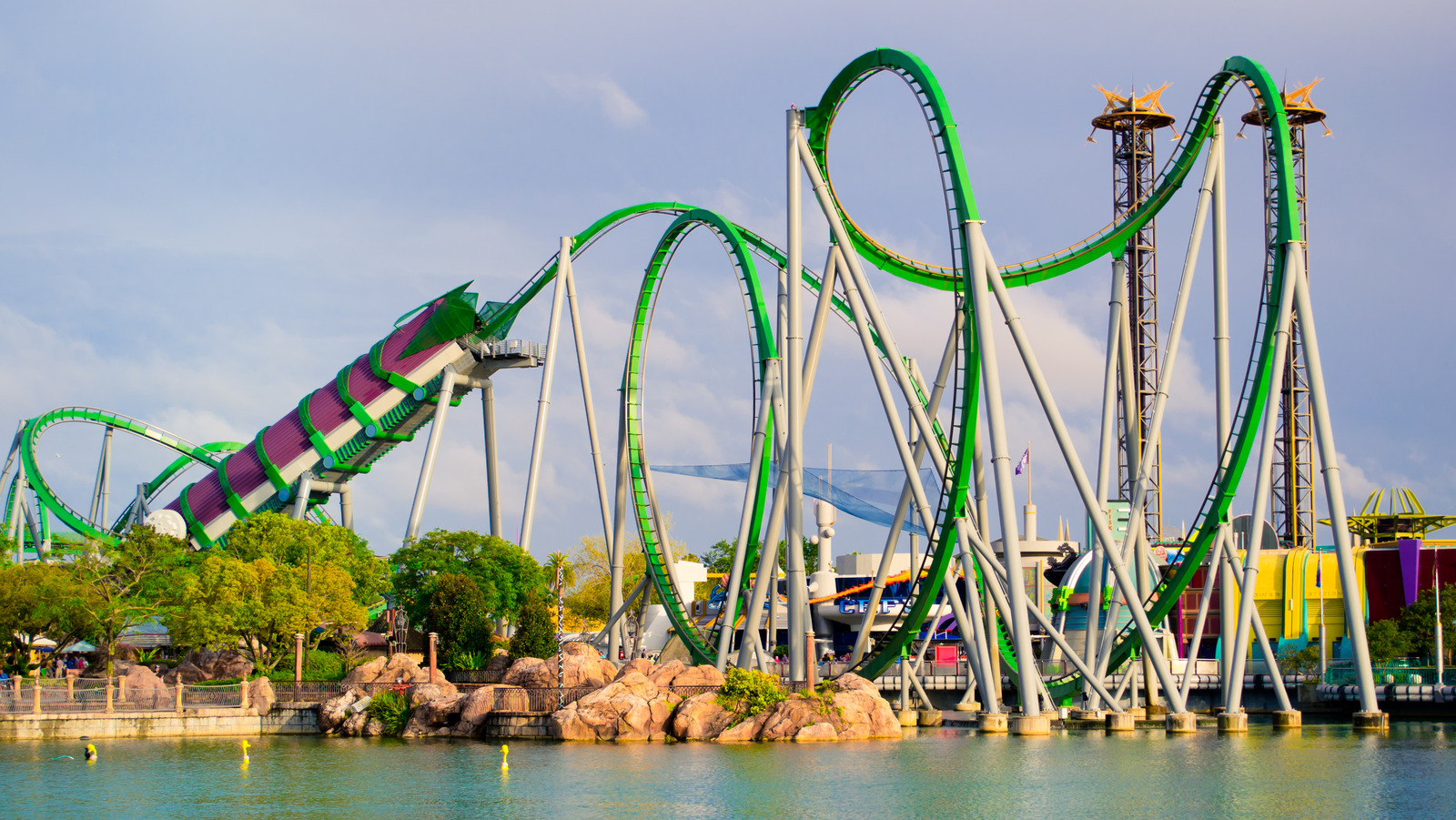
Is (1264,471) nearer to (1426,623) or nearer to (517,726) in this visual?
(517,726)

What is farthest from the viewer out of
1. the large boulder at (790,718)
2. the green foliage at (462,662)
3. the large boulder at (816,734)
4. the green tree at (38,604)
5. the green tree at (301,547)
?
the green tree at (301,547)

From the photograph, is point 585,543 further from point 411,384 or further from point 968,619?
point 968,619

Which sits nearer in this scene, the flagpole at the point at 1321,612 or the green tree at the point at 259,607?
the green tree at the point at 259,607

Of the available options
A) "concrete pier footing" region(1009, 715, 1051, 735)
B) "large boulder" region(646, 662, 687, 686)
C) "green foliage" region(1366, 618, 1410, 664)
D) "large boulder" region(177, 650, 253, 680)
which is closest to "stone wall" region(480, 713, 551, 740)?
"large boulder" region(646, 662, 687, 686)

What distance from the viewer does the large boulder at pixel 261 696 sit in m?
37.6

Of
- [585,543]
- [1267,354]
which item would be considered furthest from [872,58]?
[585,543]

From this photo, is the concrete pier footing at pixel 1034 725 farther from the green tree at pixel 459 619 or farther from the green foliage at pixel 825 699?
the green tree at pixel 459 619

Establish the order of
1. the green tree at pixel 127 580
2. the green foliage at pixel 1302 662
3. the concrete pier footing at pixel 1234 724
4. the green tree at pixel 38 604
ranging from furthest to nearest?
the green foliage at pixel 1302 662, the green tree at pixel 127 580, the green tree at pixel 38 604, the concrete pier footing at pixel 1234 724

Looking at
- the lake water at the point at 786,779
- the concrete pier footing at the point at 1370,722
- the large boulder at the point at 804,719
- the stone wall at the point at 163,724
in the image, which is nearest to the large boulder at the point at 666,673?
the large boulder at the point at 804,719

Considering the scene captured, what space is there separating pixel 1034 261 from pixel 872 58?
623cm

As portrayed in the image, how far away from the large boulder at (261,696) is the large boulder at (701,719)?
39.6 ft

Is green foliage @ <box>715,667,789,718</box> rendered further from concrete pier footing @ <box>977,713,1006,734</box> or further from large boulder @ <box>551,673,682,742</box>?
concrete pier footing @ <box>977,713,1006,734</box>

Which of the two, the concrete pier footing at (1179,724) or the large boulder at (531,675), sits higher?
the large boulder at (531,675)

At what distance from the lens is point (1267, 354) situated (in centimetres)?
3017
